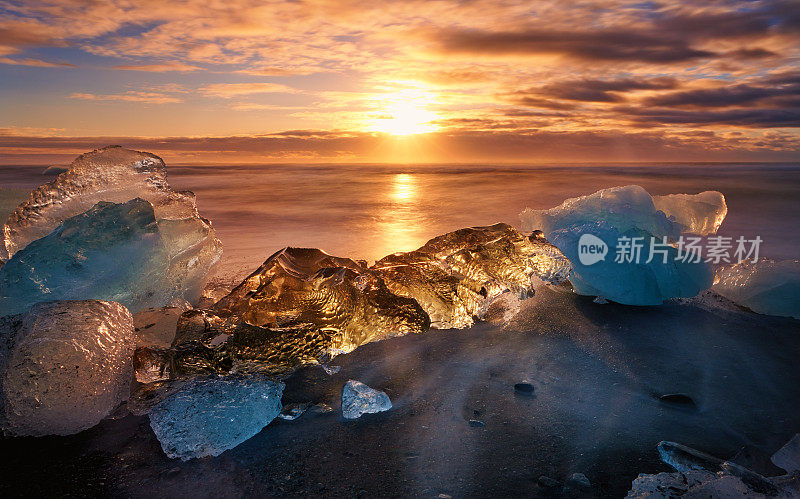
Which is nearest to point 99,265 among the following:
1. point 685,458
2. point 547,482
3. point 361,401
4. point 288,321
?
point 288,321

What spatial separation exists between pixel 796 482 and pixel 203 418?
1.99m

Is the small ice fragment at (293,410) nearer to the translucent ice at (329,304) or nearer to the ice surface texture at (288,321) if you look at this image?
the ice surface texture at (288,321)

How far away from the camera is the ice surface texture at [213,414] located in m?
1.82

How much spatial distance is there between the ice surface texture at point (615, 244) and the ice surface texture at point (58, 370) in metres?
2.83

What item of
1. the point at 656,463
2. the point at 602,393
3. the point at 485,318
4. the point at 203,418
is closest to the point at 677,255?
the point at 485,318

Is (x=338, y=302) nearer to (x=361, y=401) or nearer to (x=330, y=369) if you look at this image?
(x=330, y=369)

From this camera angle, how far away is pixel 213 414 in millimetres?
1928

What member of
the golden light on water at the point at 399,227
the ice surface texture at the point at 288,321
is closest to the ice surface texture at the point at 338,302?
the ice surface texture at the point at 288,321

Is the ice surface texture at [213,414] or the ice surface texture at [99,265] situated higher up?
the ice surface texture at [99,265]

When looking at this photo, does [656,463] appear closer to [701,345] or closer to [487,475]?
[487,475]

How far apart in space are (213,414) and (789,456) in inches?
82.9

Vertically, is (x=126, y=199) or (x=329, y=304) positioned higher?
(x=126, y=199)

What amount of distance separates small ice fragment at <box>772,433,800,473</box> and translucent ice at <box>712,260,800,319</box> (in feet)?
5.35

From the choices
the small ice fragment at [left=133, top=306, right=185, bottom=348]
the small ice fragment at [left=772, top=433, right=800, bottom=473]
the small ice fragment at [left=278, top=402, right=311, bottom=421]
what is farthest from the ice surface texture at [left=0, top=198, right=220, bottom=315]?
the small ice fragment at [left=772, top=433, right=800, bottom=473]
